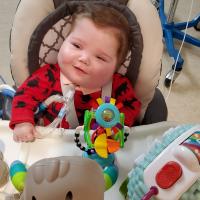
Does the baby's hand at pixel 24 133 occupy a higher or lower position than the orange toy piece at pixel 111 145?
lower

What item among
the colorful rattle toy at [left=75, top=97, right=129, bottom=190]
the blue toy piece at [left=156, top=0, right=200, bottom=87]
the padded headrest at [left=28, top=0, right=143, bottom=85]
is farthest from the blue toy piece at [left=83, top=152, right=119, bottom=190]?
the blue toy piece at [left=156, top=0, right=200, bottom=87]

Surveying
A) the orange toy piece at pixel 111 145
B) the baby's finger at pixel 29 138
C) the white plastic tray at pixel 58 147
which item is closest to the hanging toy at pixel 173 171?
the orange toy piece at pixel 111 145

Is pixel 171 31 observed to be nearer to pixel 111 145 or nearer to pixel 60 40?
pixel 60 40

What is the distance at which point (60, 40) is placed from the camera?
843mm

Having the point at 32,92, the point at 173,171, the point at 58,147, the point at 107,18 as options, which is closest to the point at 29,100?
the point at 32,92

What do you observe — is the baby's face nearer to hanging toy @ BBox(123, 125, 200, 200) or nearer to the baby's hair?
the baby's hair

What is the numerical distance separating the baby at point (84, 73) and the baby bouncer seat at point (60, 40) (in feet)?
0.06

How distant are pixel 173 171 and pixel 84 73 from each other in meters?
0.33

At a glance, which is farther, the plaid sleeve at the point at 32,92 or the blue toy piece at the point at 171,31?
the blue toy piece at the point at 171,31

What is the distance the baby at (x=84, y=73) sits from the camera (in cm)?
78

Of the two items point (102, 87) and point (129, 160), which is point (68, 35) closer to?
point (102, 87)

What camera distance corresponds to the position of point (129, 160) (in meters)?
0.76

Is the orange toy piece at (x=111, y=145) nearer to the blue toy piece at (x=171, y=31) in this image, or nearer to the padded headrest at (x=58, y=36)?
the padded headrest at (x=58, y=36)

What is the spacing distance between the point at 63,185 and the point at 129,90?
1.53ft
